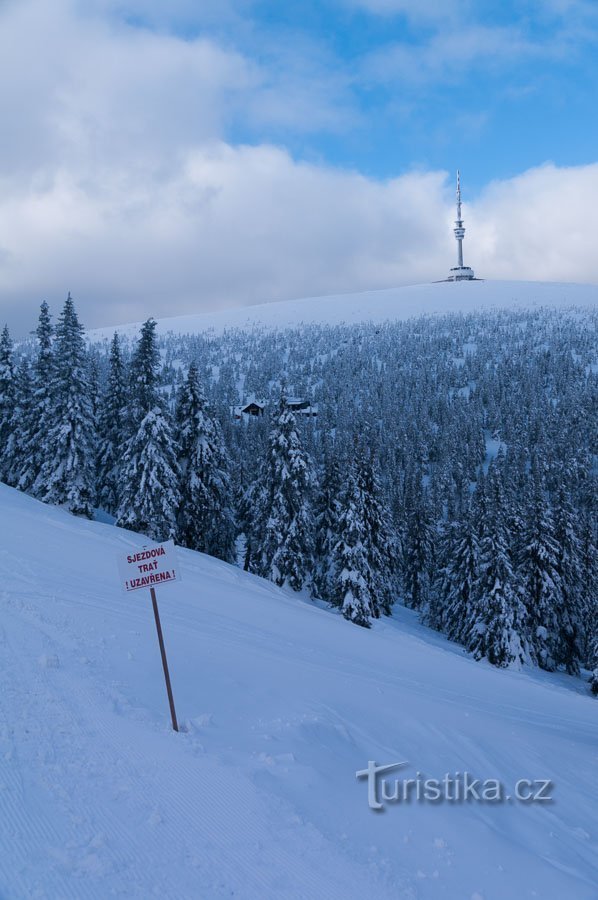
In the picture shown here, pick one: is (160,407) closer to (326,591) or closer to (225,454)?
(225,454)

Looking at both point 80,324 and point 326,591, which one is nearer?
point 80,324

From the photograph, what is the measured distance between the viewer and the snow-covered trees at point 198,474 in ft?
98.3

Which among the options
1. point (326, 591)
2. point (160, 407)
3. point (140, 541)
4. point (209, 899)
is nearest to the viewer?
point (209, 899)

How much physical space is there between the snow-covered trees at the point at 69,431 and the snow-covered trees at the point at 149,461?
2.94 metres

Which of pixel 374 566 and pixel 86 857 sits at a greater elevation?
pixel 86 857

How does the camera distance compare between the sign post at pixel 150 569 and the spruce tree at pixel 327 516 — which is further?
the spruce tree at pixel 327 516

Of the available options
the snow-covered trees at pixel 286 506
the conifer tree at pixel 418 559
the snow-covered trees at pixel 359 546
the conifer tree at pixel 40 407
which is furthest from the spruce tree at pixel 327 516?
the conifer tree at pixel 418 559

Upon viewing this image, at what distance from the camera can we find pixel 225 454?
105 feet

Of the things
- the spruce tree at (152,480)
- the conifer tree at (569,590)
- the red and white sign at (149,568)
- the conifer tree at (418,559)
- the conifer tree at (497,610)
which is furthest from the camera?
the conifer tree at (418,559)

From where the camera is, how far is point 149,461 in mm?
27672

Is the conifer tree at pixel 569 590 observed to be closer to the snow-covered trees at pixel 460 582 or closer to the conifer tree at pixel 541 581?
the conifer tree at pixel 541 581

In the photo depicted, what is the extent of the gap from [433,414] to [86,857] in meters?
162

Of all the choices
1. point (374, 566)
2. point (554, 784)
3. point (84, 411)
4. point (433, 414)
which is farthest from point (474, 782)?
point (433, 414)

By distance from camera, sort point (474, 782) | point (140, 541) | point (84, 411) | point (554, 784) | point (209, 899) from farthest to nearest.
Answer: point (84, 411) < point (140, 541) < point (554, 784) < point (474, 782) < point (209, 899)
